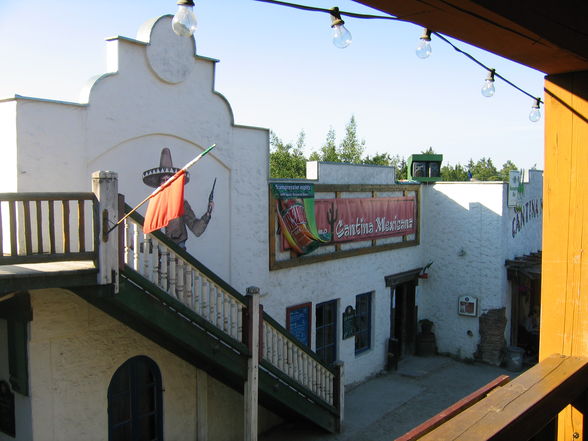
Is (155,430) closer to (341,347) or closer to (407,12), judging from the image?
(341,347)

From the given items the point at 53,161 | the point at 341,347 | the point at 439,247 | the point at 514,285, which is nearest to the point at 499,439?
the point at 53,161

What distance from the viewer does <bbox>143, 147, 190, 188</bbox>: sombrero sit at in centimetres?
903

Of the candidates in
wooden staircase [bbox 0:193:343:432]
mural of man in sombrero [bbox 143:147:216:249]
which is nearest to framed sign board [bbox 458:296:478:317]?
wooden staircase [bbox 0:193:343:432]

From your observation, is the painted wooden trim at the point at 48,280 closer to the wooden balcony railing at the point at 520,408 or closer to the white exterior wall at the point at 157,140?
the white exterior wall at the point at 157,140

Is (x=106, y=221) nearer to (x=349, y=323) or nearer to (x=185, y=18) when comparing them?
(x=185, y=18)

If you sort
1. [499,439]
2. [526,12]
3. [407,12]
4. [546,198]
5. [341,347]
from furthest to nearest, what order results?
[341,347]
[546,198]
[526,12]
[407,12]
[499,439]

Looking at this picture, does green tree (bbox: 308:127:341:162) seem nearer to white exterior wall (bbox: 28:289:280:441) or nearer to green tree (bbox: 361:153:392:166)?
green tree (bbox: 361:153:392:166)

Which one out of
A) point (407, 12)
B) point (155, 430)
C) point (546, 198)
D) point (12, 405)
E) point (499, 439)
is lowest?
point (155, 430)

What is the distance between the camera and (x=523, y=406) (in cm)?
178

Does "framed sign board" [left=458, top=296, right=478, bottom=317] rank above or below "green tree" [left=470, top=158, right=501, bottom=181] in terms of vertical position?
below

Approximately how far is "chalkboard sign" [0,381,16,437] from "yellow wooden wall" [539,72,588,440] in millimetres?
7956

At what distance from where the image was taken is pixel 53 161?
7.79 meters

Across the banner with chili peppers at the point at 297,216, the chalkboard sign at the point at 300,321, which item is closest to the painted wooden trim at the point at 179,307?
the chalkboard sign at the point at 300,321

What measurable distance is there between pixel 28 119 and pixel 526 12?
710cm
